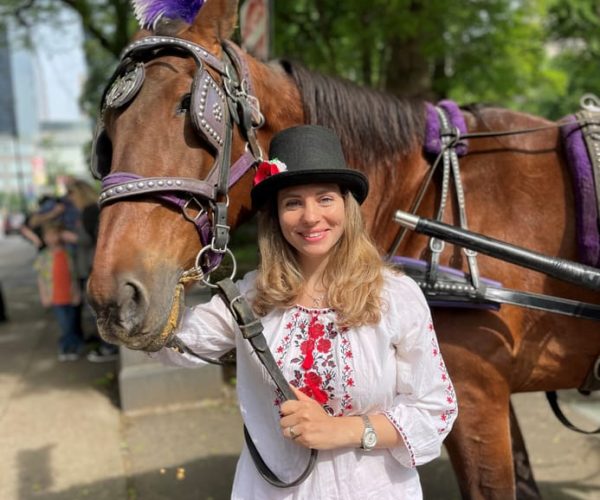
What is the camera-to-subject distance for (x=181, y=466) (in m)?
3.46

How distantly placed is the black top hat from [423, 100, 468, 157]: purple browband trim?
2.02ft

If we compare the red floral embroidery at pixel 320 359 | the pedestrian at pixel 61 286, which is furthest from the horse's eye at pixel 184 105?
the pedestrian at pixel 61 286

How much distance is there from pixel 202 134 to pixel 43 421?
144 inches

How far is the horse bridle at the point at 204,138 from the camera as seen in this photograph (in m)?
1.48

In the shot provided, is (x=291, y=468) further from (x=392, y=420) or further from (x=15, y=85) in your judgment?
(x=15, y=85)

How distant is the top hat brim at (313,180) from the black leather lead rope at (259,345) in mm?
291

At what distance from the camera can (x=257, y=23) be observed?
13.3ft

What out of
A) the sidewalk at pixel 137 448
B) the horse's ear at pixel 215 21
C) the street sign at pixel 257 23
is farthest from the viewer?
the street sign at pixel 257 23

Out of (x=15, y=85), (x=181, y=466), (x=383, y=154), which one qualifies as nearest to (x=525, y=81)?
(x=383, y=154)

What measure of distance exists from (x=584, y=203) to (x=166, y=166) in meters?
1.49

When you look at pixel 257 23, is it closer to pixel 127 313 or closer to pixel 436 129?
pixel 436 129

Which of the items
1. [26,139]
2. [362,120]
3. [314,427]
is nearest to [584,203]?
[362,120]

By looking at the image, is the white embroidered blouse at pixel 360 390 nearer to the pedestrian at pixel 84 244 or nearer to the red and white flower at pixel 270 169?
the red and white flower at pixel 270 169

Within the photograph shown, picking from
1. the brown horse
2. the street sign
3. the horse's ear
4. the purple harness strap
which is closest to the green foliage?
the street sign
